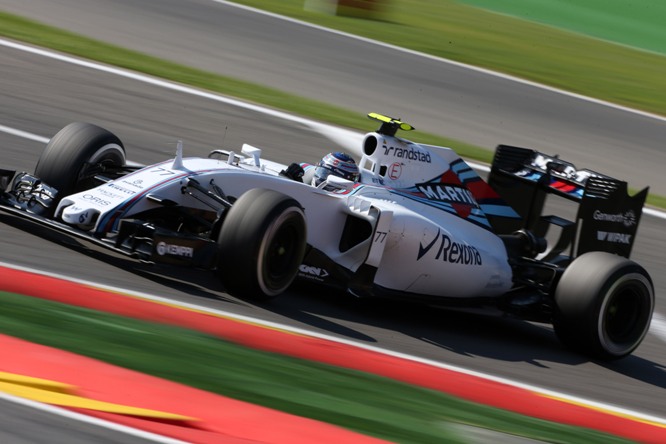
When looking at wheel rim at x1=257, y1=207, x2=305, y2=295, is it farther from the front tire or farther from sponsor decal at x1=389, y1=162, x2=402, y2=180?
sponsor decal at x1=389, y1=162, x2=402, y2=180

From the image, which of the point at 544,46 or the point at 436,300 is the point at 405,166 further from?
the point at 544,46

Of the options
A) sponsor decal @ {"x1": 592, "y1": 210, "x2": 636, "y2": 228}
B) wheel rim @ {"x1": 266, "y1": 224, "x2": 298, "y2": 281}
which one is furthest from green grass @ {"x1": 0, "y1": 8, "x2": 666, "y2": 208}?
wheel rim @ {"x1": 266, "y1": 224, "x2": 298, "y2": 281}

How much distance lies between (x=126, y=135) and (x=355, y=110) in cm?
458

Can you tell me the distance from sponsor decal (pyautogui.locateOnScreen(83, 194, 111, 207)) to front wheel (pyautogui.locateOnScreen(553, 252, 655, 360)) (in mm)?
3606

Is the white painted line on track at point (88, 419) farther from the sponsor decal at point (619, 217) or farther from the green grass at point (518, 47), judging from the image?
the green grass at point (518, 47)

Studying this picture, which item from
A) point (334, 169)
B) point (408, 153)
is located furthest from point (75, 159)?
point (408, 153)

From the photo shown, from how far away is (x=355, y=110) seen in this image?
1584 cm

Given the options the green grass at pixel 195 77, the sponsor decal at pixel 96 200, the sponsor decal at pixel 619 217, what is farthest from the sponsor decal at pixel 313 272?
the green grass at pixel 195 77

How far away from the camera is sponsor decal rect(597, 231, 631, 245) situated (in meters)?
9.42

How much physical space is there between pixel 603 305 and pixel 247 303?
2.89 meters

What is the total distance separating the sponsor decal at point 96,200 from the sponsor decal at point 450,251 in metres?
2.40

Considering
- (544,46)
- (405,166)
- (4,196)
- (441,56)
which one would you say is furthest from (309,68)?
(4,196)

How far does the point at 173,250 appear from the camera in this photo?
23.5 ft

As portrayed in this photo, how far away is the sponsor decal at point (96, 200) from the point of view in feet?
24.1
